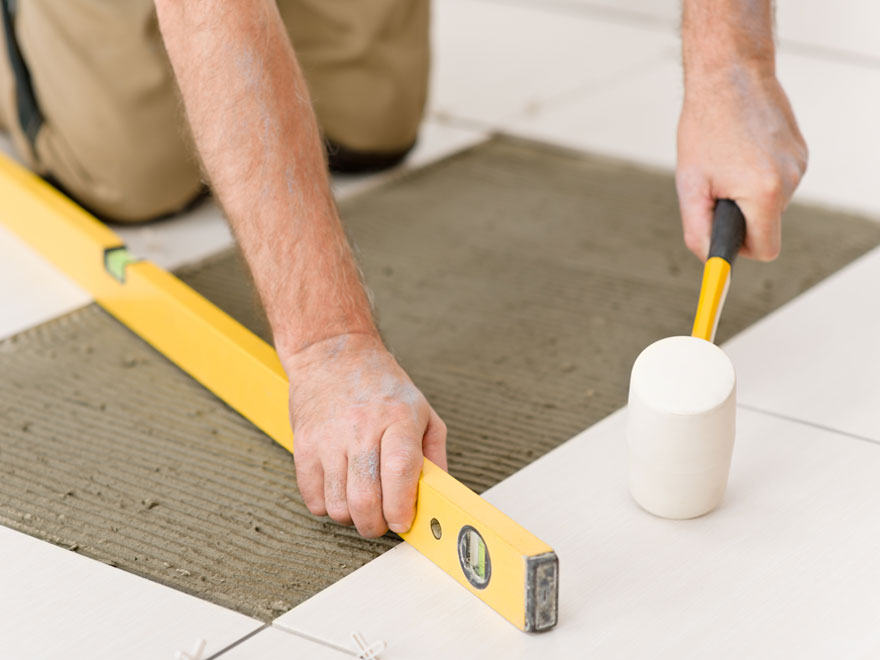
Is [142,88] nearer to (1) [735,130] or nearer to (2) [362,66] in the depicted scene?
(2) [362,66]

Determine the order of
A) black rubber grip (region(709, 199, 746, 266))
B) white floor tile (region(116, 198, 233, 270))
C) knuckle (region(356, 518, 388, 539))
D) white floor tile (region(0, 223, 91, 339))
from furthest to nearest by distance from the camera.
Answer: white floor tile (region(116, 198, 233, 270)), white floor tile (region(0, 223, 91, 339)), black rubber grip (region(709, 199, 746, 266)), knuckle (region(356, 518, 388, 539))

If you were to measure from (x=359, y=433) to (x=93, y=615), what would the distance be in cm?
30

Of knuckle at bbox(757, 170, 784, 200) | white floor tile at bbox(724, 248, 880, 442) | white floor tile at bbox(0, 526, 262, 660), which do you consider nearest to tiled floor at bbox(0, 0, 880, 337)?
white floor tile at bbox(724, 248, 880, 442)

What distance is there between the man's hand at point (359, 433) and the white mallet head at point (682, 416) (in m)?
0.21

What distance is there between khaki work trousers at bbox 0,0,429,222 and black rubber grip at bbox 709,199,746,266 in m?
0.79

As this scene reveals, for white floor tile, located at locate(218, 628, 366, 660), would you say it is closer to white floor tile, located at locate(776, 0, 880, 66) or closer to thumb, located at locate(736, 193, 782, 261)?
thumb, located at locate(736, 193, 782, 261)

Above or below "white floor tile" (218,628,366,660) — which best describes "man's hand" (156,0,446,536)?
above

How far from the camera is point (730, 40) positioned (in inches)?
51.8

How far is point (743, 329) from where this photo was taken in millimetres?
1472

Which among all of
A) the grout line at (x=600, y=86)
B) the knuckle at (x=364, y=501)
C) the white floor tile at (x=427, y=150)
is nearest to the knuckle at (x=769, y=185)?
the knuckle at (x=364, y=501)

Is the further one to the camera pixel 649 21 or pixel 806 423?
pixel 649 21

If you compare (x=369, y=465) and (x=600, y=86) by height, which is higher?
(x=369, y=465)

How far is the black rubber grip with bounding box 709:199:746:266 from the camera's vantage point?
1215 mm

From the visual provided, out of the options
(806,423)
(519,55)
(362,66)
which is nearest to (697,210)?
(806,423)
